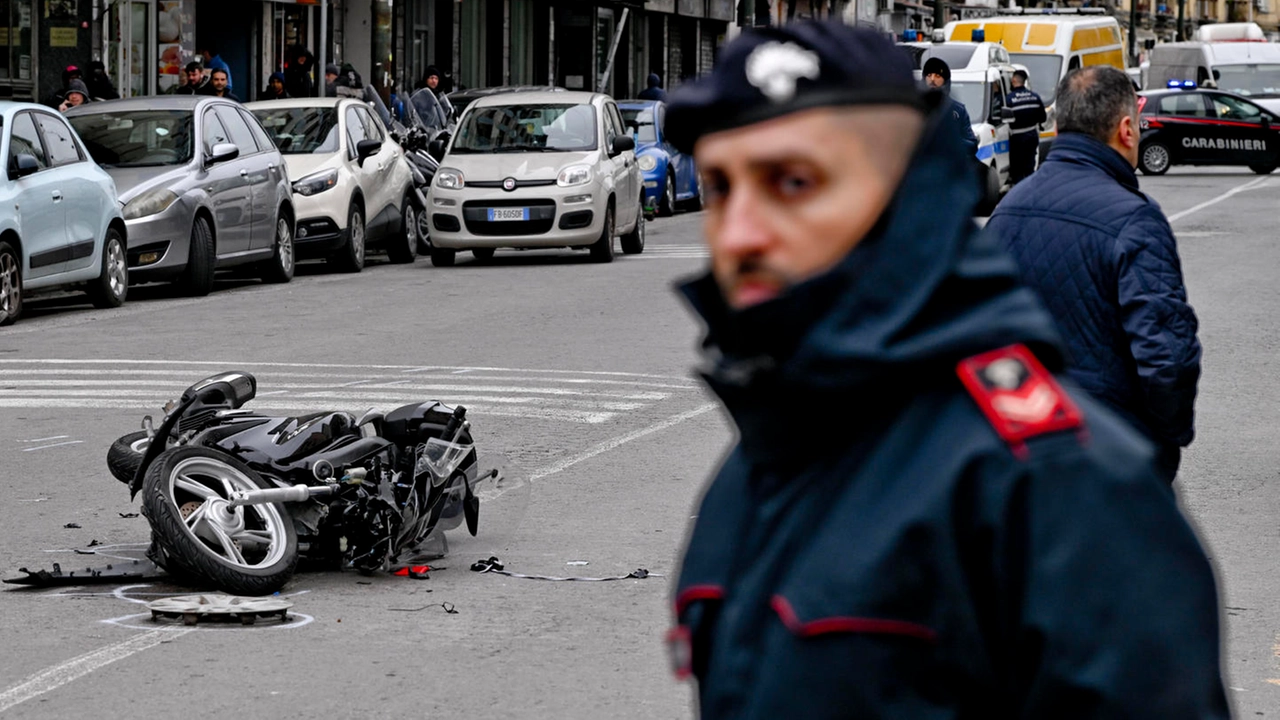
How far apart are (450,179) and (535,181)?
2.93ft

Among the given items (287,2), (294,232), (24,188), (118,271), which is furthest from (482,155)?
(287,2)

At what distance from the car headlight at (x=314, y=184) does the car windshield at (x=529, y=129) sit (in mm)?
1863

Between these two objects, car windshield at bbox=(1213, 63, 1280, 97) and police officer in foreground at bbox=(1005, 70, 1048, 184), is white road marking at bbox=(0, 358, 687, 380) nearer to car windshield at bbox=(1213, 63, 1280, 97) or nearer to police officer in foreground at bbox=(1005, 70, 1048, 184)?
police officer in foreground at bbox=(1005, 70, 1048, 184)

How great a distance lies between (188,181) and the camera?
17.7 meters

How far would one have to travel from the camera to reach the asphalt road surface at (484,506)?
5.54 meters

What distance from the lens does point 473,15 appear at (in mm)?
41719

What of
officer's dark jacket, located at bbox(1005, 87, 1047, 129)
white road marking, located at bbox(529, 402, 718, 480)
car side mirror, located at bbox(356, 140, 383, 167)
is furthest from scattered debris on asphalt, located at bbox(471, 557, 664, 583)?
officer's dark jacket, located at bbox(1005, 87, 1047, 129)

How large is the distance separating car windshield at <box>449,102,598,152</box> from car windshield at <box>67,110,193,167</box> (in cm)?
424

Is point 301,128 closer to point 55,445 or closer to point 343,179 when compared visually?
point 343,179

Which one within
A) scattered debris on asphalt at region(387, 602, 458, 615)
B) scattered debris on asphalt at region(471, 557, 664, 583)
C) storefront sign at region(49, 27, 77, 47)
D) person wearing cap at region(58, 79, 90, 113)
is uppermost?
storefront sign at region(49, 27, 77, 47)

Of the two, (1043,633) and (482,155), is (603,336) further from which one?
(1043,633)

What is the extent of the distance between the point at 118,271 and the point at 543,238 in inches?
206

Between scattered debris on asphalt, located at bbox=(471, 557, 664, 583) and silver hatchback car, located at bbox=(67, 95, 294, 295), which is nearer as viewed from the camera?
scattered debris on asphalt, located at bbox=(471, 557, 664, 583)

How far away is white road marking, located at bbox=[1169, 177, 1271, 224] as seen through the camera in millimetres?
28708
